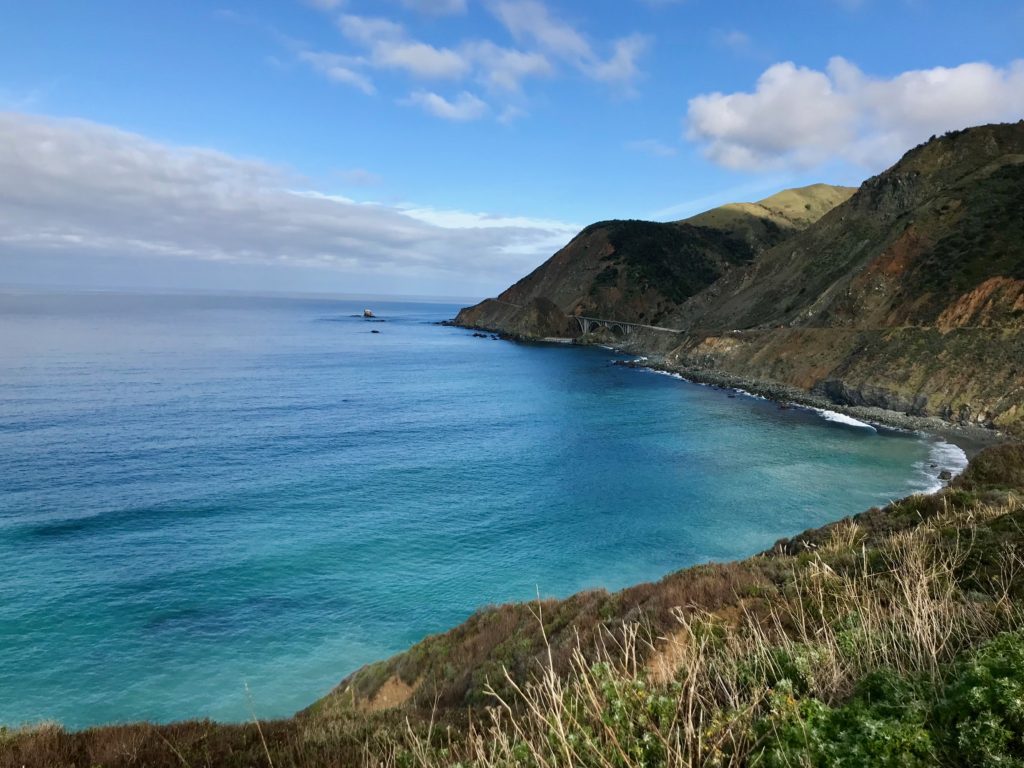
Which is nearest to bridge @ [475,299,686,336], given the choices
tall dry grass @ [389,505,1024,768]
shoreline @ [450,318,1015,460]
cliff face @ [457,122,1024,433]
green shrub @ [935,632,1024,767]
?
cliff face @ [457,122,1024,433]

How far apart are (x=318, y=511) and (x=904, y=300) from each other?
244 feet

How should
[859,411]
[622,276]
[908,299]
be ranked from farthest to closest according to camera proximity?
[622,276], [908,299], [859,411]

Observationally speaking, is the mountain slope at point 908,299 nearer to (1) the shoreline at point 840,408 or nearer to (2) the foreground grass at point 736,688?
(1) the shoreline at point 840,408

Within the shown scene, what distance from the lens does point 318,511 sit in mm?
36094

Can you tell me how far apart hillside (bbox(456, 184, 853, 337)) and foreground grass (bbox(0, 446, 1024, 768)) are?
143m

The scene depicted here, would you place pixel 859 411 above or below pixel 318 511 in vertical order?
above

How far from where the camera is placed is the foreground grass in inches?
208

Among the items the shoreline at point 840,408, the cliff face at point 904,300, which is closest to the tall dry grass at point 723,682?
the shoreline at point 840,408

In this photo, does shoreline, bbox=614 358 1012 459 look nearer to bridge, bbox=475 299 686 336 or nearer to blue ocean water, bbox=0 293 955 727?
blue ocean water, bbox=0 293 955 727

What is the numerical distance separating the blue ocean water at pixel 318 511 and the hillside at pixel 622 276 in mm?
90775

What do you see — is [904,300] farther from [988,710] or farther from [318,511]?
[988,710]

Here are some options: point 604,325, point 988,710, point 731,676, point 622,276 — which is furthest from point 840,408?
point 622,276

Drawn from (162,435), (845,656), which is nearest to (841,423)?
(845,656)

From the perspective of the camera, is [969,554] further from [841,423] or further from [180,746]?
[841,423]
